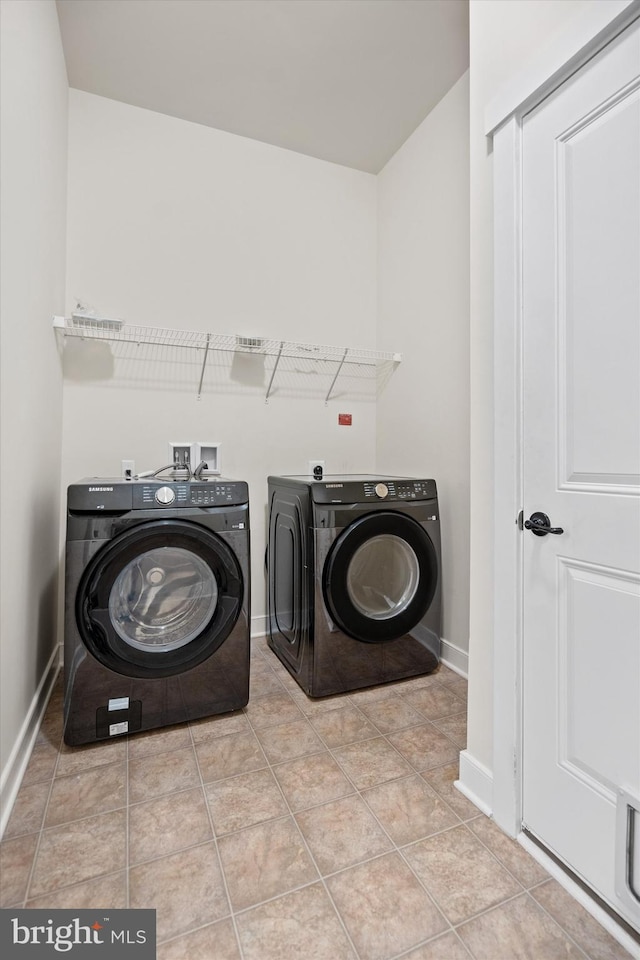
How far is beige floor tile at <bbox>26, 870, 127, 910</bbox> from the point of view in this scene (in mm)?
1078

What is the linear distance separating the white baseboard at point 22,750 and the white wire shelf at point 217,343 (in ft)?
5.15

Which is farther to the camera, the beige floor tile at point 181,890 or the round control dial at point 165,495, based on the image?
the round control dial at point 165,495

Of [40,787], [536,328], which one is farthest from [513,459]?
[40,787]

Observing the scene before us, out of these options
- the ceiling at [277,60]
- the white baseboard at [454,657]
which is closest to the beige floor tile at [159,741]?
the white baseboard at [454,657]

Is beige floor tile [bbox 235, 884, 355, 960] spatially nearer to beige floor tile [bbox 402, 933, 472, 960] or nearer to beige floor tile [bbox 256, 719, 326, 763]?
beige floor tile [bbox 402, 933, 472, 960]

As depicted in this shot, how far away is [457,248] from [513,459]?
5.00ft

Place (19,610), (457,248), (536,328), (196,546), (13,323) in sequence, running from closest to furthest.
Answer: (536,328) → (13,323) → (19,610) → (196,546) → (457,248)

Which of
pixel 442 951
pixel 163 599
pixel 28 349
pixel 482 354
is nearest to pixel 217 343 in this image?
pixel 28 349

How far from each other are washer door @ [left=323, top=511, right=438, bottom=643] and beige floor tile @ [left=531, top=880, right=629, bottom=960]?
3.50 ft

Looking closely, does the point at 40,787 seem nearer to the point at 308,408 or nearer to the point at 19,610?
the point at 19,610

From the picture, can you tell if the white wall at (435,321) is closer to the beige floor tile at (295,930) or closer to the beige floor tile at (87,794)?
the beige floor tile at (295,930)

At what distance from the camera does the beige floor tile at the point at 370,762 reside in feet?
5.05

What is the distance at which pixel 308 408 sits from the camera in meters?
2.88

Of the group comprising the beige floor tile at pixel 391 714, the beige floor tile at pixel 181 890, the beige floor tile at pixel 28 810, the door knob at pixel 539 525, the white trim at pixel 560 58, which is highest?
the white trim at pixel 560 58
